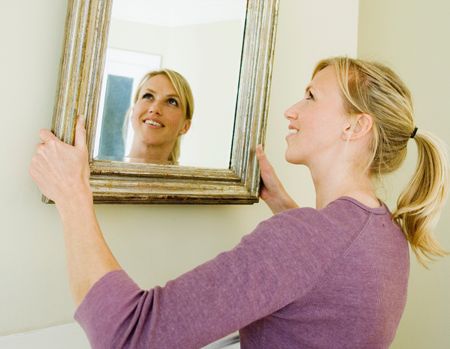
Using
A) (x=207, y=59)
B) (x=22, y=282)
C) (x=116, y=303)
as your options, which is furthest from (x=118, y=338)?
(x=207, y=59)

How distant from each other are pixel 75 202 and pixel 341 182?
1.83ft

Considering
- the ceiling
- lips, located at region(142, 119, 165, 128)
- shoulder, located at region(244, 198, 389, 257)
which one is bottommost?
shoulder, located at region(244, 198, 389, 257)

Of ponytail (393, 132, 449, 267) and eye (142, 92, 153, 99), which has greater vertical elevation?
eye (142, 92, 153, 99)

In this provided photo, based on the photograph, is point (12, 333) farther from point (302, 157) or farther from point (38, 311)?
point (302, 157)

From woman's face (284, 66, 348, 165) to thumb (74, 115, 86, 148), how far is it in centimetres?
48

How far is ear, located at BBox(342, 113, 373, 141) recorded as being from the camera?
95cm

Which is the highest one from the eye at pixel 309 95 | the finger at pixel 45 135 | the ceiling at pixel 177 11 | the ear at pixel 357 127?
the ceiling at pixel 177 11

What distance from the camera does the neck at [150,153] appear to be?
0.94 meters

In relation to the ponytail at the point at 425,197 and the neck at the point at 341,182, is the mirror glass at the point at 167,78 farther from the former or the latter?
the ponytail at the point at 425,197

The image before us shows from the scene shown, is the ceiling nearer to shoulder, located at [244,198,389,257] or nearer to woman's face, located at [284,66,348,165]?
woman's face, located at [284,66,348,165]

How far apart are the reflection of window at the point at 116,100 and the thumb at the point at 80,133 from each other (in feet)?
0.17

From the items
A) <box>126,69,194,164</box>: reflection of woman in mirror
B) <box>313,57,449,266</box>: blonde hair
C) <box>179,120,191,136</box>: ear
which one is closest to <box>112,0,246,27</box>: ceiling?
<box>126,69,194,164</box>: reflection of woman in mirror

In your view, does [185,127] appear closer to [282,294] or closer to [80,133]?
[80,133]

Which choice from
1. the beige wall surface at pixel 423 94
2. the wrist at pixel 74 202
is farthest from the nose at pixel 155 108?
the beige wall surface at pixel 423 94
